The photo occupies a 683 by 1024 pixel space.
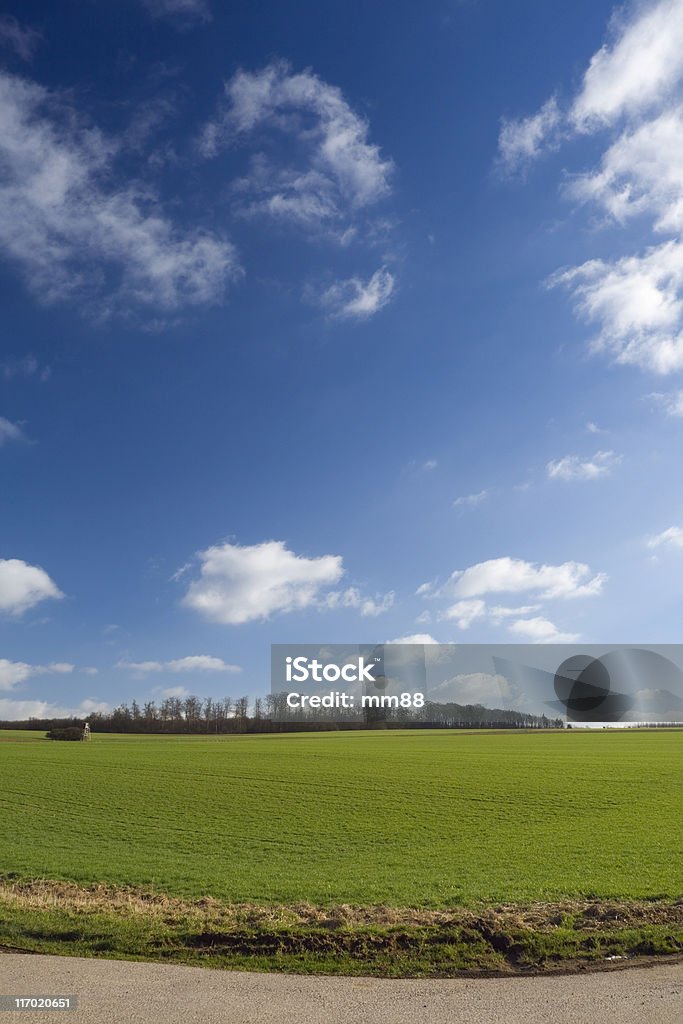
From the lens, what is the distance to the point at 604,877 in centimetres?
2188

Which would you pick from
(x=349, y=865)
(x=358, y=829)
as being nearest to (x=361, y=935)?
(x=349, y=865)

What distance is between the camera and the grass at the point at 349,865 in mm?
14078

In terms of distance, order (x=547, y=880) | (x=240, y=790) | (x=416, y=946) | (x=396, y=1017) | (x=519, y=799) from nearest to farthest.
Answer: (x=396, y=1017)
(x=416, y=946)
(x=547, y=880)
(x=519, y=799)
(x=240, y=790)

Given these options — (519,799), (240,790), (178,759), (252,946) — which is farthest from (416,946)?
(178,759)

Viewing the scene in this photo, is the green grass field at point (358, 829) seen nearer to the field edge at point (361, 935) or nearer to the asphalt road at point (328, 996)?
the field edge at point (361, 935)

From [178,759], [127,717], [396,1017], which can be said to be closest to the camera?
[396,1017]

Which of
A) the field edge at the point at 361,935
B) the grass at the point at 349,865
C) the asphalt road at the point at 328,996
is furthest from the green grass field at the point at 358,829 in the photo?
the asphalt road at the point at 328,996

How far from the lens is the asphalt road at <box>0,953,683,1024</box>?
10.2m

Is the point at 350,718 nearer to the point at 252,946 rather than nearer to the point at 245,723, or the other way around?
the point at 245,723

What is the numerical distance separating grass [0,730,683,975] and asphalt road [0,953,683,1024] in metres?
1.00

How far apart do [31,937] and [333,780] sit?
3969cm

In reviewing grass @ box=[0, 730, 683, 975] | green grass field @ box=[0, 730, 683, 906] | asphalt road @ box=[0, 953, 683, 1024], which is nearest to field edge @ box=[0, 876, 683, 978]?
grass @ box=[0, 730, 683, 975]

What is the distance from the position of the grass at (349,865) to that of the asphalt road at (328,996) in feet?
3.29

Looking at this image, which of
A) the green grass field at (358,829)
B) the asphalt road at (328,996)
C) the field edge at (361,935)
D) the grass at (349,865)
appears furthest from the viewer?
the green grass field at (358,829)
